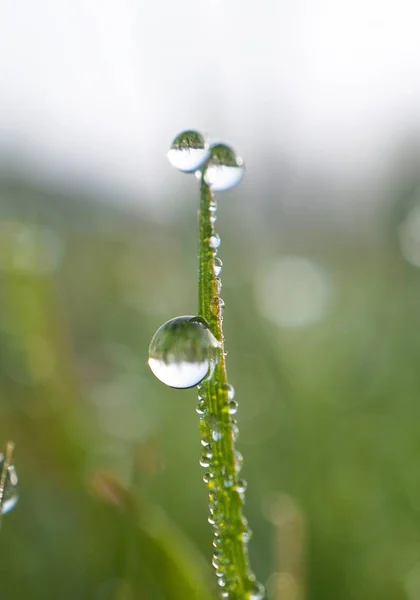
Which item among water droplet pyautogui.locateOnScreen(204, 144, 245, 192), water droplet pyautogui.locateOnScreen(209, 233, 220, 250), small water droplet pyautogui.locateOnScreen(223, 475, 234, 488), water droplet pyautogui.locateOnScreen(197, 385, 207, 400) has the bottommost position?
small water droplet pyautogui.locateOnScreen(223, 475, 234, 488)

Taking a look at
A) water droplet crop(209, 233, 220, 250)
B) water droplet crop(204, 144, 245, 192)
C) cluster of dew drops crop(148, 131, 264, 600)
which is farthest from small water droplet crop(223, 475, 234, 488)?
water droplet crop(204, 144, 245, 192)

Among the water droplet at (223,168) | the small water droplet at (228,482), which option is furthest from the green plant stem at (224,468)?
the water droplet at (223,168)

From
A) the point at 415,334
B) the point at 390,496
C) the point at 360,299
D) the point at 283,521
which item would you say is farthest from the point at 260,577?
the point at 360,299

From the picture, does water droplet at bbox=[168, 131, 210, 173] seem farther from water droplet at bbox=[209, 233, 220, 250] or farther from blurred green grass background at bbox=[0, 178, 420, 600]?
blurred green grass background at bbox=[0, 178, 420, 600]

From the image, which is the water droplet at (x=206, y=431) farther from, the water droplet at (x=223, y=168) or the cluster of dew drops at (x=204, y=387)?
the water droplet at (x=223, y=168)

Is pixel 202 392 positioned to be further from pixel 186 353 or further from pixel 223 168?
pixel 223 168

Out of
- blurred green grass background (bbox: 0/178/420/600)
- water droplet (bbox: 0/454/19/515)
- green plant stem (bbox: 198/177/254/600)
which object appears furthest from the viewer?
blurred green grass background (bbox: 0/178/420/600)

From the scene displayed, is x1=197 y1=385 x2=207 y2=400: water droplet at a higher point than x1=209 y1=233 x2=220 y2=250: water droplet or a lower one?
lower
